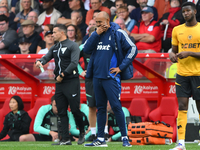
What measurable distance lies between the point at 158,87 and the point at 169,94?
1.05 ft

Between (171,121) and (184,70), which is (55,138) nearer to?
(171,121)

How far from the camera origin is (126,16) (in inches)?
426

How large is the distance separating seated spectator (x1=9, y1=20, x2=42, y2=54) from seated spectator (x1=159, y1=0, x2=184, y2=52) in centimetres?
364

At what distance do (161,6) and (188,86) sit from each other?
6004 millimetres

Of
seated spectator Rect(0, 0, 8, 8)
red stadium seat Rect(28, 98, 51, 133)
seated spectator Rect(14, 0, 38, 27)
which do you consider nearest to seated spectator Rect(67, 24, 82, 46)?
red stadium seat Rect(28, 98, 51, 133)

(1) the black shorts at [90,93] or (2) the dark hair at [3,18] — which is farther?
(2) the dark hair at [3,18]

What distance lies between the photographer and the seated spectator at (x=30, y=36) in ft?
36.2

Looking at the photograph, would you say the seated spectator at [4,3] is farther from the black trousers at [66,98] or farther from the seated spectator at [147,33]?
the black trousers at [66,98]

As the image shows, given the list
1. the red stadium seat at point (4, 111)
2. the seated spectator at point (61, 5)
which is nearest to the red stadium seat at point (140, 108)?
the red stadium seat at point (4, 111)

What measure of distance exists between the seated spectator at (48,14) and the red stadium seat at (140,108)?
14.6 ft

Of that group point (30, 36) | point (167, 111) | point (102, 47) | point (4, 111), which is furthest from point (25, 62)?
point (102, 47)

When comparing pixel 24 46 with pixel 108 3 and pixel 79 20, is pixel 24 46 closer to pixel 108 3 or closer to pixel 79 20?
pixel 79 20

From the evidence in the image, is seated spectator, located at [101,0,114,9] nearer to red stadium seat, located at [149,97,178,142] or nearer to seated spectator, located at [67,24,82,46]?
seated spectator, located at [67,24,82,46]

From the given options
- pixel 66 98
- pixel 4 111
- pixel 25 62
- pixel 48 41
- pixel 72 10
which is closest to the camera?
pixel 66 98
